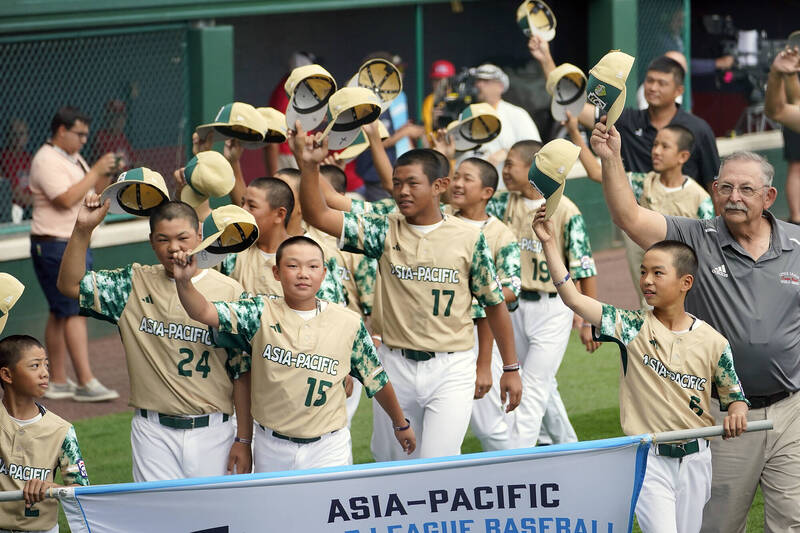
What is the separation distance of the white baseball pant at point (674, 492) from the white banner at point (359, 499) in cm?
54

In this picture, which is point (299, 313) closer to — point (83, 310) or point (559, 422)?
point (83, 310)

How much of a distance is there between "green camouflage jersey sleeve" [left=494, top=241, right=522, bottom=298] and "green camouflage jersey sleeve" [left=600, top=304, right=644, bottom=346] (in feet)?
5.21

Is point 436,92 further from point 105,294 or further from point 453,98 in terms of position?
point 105,294

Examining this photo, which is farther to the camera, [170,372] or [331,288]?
[331,288]

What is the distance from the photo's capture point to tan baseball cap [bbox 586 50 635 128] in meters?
5.26

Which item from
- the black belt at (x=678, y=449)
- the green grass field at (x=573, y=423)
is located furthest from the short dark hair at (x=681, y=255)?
the green grass field at (x=573, y=423)

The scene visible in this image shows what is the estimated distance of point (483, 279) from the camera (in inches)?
249

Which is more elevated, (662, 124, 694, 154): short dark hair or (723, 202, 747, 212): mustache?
(662, 124, 694, 154): short dark hair

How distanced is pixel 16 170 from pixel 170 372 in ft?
18.5

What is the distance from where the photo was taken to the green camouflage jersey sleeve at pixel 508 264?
22.9 feet

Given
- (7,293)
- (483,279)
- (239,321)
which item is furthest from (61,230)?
(7,293)

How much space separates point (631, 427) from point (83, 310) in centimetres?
A: 249

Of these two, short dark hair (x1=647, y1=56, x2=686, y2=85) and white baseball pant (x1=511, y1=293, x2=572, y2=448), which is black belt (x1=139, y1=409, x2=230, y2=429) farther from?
short dark hair (x1=647, y1=56, x2=686, y2=85)

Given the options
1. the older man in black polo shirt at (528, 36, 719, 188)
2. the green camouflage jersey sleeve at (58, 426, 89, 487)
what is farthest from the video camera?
the green camouflage jersey sleeve at (58, 426, 89, 487)
